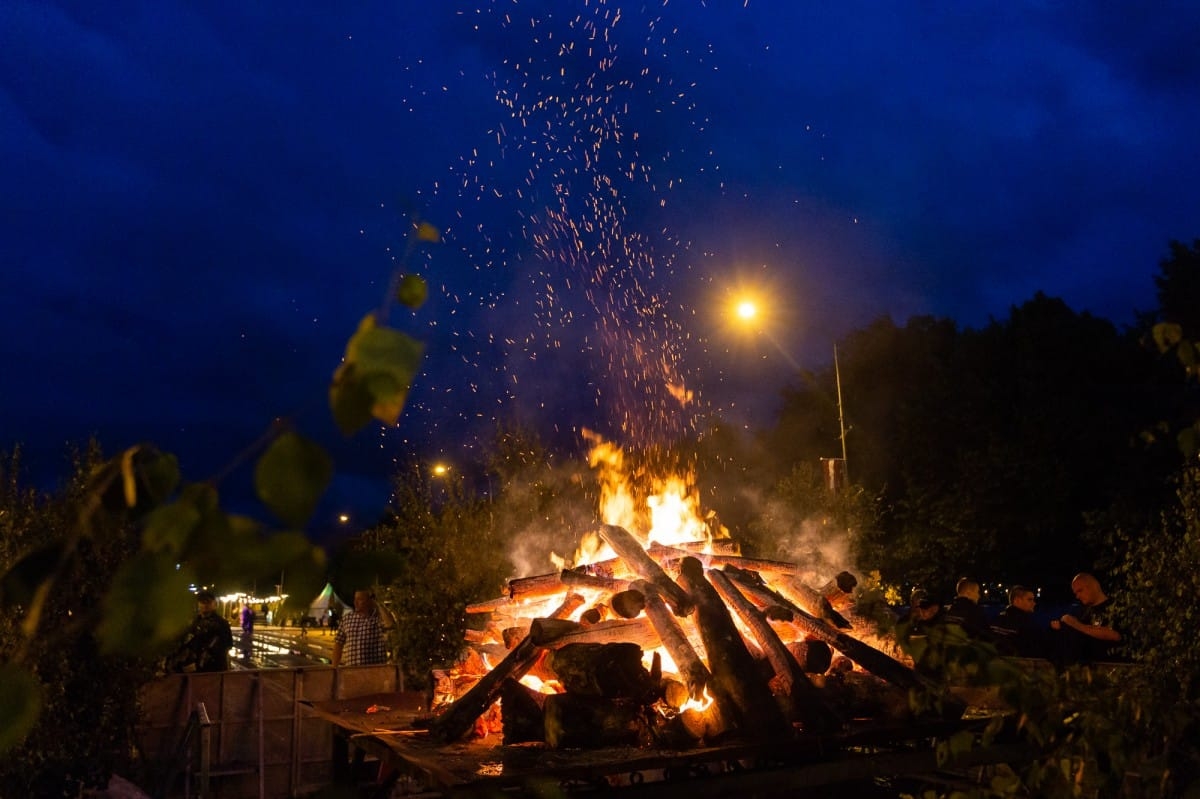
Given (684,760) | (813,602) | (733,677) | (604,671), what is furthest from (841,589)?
(684,760)

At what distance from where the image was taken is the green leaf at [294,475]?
0.87 m

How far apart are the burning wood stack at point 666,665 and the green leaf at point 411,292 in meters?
4.86

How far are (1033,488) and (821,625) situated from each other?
66.8ft

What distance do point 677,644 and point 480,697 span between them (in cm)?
127

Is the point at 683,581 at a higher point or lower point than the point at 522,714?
higher

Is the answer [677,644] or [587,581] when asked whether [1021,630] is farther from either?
[587,581]

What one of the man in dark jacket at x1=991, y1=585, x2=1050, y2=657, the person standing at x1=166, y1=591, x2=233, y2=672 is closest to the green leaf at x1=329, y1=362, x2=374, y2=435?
the man in dark jacket at x1=991, y1=585, x2=1050, y2=657

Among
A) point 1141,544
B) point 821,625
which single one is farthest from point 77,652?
point 1141,544

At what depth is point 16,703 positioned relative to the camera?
0.88 meters

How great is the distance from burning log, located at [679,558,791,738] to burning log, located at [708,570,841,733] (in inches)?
6.3

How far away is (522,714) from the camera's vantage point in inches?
232

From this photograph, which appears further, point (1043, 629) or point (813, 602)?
point (1043, 629)

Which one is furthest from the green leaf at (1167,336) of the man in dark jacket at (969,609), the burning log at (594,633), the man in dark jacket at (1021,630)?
the man in dark jacket at (1021,630)

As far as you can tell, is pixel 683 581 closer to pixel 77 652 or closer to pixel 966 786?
pixel 966 786
